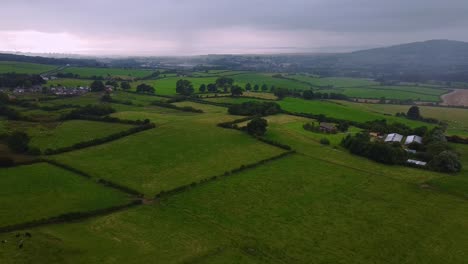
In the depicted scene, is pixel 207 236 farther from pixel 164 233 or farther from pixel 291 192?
pixel 291 192

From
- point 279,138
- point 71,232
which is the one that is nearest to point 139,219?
point 71,232

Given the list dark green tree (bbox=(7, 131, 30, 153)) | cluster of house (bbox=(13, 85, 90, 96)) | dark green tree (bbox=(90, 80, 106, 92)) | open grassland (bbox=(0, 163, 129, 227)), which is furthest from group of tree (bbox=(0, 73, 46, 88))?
open grassland (bbox=(0, 163, 129, 227))

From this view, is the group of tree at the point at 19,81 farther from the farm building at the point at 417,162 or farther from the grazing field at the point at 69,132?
the farm building at the point at 417,162

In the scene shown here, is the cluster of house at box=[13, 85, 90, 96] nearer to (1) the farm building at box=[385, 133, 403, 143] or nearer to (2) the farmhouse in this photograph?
(2) the farmhouse

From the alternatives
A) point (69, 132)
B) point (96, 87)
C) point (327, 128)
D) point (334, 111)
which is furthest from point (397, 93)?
point (69, 132)

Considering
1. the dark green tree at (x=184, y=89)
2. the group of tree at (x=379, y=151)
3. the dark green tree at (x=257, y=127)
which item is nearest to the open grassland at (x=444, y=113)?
the group of tree at (x=379, y=151)
